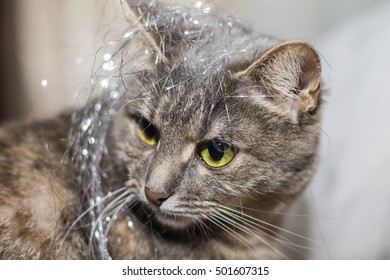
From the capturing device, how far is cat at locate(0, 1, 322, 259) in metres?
0.75

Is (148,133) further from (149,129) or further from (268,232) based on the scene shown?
(268,232)

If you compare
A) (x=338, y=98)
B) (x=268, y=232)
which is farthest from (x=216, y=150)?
(x=338, y=98)

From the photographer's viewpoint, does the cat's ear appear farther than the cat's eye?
No

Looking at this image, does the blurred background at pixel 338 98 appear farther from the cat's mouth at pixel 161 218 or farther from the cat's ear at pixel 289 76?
the cat's mouth at pixel 161 218

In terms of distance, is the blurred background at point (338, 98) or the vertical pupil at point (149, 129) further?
the blurred background at point (338, 98)

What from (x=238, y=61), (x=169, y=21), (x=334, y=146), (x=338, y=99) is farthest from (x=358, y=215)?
(x=169, y=21)

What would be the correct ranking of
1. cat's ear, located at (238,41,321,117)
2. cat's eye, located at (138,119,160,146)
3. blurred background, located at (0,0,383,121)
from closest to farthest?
cat's ear, located at (238,41,321,117)
cat's eye, located at (138,119,160,146)
blurred background, located at (0,0,383,121)

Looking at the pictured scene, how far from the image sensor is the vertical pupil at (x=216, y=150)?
753 millimetres

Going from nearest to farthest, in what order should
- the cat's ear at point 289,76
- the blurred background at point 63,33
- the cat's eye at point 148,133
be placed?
the cat's ear at point 289,76 < the cat's eye at point 148,133 < the blurred background at point 63,33

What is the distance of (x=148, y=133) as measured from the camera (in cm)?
82

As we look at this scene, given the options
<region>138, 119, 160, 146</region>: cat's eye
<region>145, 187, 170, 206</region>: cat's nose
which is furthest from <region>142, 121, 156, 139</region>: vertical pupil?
<region>145, 187, 170, 206</region>: cat's nose

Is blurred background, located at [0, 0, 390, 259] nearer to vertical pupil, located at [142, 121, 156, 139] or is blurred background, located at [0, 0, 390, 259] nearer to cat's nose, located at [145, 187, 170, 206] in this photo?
vertical pupil, located at [142, 121, 156, 139]

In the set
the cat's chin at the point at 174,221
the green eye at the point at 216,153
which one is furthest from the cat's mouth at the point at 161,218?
the green eye at the point at 216,153
